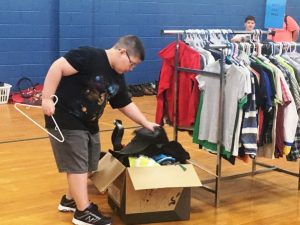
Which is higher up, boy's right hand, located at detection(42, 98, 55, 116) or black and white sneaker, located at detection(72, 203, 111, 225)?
boy's right hand, located at detection(42, 98, 55, 116)

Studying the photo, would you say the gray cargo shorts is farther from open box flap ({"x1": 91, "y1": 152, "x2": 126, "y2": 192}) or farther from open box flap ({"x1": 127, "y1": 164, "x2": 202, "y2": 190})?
open box flap ({"x1": 127, "y1": 164, "x2": 202, "y2": 190})

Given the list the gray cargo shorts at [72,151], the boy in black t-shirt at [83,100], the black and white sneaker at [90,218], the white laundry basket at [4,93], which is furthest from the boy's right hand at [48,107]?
the white laundry basket at [4,93]

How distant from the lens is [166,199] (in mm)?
2973

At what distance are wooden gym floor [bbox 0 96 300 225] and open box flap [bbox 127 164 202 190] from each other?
272mm

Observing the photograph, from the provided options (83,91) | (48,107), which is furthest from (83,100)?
(48,107)

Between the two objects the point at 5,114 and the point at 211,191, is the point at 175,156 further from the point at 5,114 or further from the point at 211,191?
the point at 5,114

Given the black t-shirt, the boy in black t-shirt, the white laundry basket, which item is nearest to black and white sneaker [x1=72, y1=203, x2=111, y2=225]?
the boy in black t-shirt

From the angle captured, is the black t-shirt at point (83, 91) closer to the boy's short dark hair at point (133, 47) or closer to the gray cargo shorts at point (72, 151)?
the gray cargo shorts at point (72, 151)

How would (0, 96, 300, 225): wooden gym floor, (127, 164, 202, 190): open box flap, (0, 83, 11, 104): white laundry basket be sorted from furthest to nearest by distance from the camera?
(0, 83, 11, 104): white laundry basket < (0, 96, 300, 225): wooden gym floor < (127, 164, 202, 190): open box flap

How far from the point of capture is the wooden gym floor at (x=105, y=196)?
3074mm

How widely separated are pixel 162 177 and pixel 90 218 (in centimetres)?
46

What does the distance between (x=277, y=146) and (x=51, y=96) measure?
4.86 feet

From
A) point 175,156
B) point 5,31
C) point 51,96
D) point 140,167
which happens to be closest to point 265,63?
point 175,156

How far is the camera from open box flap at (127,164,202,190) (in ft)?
9.21
